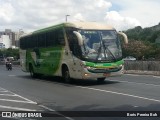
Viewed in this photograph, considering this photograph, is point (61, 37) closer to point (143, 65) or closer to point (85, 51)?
point (85, 51)

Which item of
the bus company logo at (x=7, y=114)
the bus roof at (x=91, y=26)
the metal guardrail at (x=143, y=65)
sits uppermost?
the bus roof at (x=91, y=26)

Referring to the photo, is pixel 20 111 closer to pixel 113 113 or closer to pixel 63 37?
pixel 113 113

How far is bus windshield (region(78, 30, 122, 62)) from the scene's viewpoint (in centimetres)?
1972

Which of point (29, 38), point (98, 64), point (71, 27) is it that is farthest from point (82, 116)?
point (29, 38)

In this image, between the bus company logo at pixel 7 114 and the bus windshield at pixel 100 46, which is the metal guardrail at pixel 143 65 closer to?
the bus windshield at pixel 100 46

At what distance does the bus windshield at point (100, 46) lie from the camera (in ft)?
64.7

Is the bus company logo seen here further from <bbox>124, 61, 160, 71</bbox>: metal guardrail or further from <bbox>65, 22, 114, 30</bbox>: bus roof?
<bbox>124, 61, 160, 71</bbox>: metal guardrail

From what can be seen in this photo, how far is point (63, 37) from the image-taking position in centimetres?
2162

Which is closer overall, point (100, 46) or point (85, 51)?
point (85, 51)

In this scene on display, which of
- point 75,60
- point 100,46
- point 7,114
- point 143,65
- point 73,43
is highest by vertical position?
point 73,43

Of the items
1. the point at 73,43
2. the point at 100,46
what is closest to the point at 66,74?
the point at 73,43

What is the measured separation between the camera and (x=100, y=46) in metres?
19.9

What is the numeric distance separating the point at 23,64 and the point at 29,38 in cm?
332

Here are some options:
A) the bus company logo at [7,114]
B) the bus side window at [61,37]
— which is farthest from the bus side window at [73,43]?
the bus company logo at [7,114]
